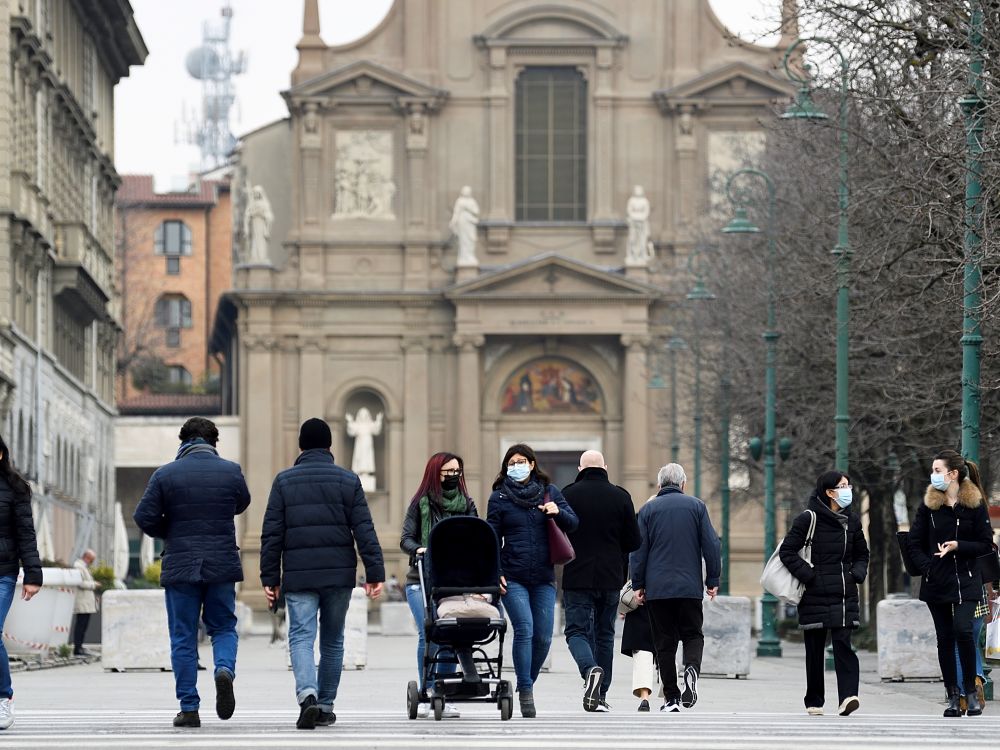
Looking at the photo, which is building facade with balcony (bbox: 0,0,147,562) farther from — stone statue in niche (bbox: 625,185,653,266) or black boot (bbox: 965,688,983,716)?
black boot (bbox: 965,688,983,716)

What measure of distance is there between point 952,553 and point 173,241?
96.5 m

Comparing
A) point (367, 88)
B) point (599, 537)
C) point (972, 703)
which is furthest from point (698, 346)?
point (599, 537)

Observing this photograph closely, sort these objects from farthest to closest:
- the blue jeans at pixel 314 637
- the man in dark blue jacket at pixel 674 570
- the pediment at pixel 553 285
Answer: the pediment at pixel 553 285
the man in dark blue jacket at pixel 674 570
the blue jeans at pixel 314 637

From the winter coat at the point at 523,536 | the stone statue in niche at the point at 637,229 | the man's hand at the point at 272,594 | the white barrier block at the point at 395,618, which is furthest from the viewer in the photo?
the stone statue in niche at the point at 637,229

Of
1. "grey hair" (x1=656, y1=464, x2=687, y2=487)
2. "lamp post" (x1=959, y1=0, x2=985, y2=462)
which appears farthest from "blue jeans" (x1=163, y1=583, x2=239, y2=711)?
"lamp post" (x1=959, y1=0, x2=985, y2=462)

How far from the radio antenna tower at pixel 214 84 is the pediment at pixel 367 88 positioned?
74.0 meters

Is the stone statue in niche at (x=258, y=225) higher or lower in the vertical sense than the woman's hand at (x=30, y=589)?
higher

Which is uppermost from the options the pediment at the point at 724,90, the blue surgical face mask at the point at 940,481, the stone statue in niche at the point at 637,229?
the pediment at the point at 724,90

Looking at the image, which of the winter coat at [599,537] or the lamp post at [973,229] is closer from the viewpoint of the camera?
the winter coat at [599,537]

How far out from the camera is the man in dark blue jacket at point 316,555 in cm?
1755

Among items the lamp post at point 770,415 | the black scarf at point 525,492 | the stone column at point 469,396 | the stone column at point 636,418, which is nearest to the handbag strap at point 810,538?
the black scarf at point 525,492

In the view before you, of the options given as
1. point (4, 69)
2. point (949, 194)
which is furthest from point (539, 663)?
point (4, 69)

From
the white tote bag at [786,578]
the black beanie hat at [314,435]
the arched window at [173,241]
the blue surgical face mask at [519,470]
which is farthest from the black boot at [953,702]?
the arched window at [173,241]

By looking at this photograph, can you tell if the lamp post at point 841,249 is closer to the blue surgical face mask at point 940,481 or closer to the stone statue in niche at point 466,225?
the blue surgical face mask at point 940,481
